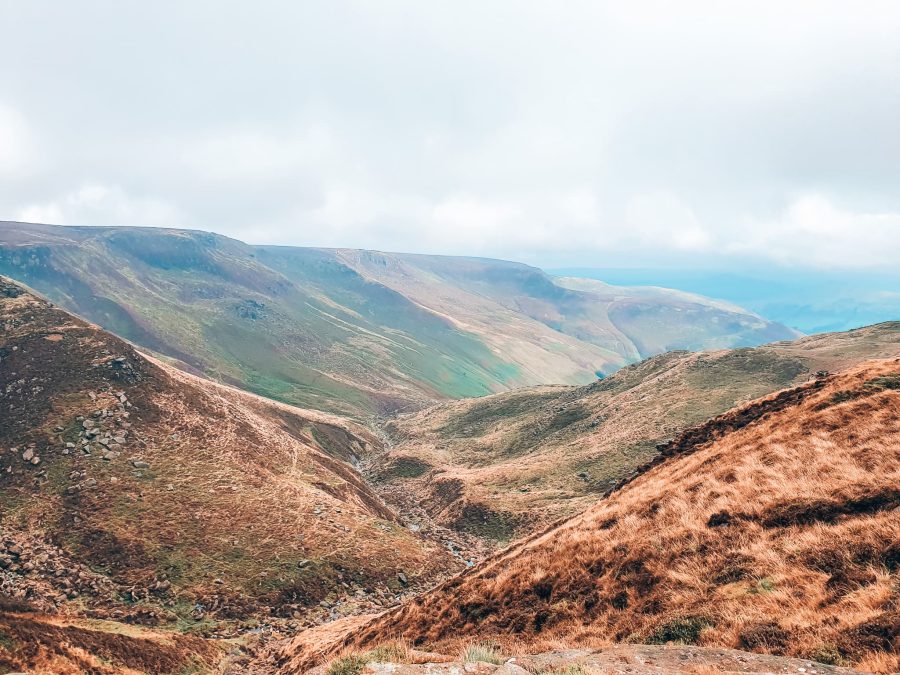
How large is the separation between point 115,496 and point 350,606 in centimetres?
3227

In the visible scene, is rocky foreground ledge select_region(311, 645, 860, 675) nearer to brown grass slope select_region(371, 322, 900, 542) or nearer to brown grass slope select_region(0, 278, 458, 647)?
brown grass slope select_region(0, 278, 458, 647)

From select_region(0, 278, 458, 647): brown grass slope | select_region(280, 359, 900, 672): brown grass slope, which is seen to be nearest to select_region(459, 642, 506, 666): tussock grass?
select_region(280, 359, 900, 672): brown grass slope

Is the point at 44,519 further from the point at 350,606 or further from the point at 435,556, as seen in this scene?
the point at 435,556

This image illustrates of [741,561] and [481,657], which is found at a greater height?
[741,561]

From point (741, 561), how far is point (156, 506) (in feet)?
Result: 204

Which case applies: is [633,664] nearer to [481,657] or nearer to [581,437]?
[481,657]

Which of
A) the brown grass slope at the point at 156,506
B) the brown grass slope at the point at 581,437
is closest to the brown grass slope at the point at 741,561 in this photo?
the brown grass slope at the point at 156,506

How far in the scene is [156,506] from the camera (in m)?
55.1

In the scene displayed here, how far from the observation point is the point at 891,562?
43.5 ft

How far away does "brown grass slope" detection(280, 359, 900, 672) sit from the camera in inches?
506

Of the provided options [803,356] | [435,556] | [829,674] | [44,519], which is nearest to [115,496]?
[44,519]

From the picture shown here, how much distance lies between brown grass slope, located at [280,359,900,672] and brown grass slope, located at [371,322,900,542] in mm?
50515

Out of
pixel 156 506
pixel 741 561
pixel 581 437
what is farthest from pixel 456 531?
pixel 741 561

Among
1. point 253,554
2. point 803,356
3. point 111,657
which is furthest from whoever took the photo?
point 803,356
